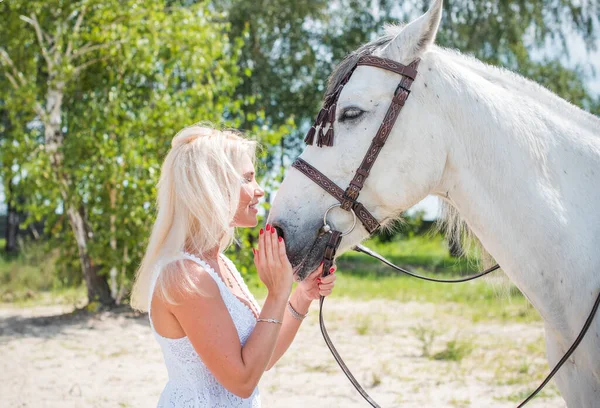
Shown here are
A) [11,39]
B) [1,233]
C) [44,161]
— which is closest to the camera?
[44,161]

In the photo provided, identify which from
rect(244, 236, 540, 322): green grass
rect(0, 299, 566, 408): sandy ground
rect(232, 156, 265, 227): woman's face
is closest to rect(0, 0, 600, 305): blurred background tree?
rect(0, 299, 566, 408): sandy ground

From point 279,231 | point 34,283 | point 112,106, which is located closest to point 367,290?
point 112,106

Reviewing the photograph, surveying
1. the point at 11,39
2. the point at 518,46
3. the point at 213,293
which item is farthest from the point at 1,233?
the point at 213,293

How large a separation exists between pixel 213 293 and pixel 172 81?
6.44 meters

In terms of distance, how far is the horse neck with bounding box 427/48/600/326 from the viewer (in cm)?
182

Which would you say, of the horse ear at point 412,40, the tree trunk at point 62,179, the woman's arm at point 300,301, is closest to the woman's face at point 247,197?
the woman's arm at point 300,301

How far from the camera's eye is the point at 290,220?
6.31ft

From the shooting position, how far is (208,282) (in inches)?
75.1

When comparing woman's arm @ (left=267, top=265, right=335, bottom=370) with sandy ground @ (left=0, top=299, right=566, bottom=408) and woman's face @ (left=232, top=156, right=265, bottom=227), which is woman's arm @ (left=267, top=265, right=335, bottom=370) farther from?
sandy ground @ (left=0, top=299, right=566, bottom=408)

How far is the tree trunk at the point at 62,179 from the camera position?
7234 mm

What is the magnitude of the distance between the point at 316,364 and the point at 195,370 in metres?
3.88

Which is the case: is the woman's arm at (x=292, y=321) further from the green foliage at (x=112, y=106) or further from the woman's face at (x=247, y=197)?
the green foliage at (x=112, y=106)

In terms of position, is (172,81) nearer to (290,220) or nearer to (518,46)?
(290,220)

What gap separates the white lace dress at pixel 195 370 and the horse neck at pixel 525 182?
0.86 meters
